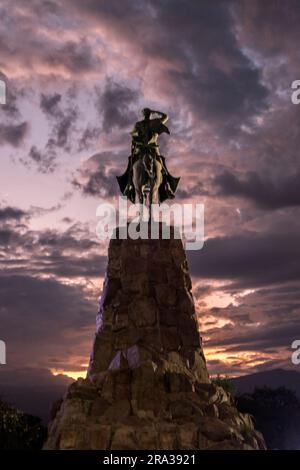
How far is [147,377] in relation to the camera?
21781mm

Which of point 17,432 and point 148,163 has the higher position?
point 148,163

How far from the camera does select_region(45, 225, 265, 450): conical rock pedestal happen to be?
2047 centimetres

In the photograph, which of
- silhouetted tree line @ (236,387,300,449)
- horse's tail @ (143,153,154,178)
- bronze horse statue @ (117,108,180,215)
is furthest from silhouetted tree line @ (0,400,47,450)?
silhouetted tree line @ (236,387,300,449)

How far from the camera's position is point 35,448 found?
25938 mm

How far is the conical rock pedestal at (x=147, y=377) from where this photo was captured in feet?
67.2

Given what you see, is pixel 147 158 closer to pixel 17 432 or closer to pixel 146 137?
pixel 146 137

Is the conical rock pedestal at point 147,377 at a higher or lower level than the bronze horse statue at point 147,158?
lower

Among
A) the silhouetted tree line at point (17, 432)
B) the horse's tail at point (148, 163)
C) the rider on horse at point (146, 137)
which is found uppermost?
the rider on horse at point (146, 137)

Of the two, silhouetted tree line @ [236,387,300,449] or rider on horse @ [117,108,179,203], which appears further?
silhouetted tree line @ [236,387,300,449]

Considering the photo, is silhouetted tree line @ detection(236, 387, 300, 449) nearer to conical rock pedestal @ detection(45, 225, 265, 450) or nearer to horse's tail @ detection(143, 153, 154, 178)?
conical rock pedestal @ detection(45, 225, 265, 450)

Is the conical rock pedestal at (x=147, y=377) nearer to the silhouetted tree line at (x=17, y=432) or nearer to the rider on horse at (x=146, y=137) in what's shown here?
the silhouetted tree line at (x=17, y=432)

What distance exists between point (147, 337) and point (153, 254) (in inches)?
140

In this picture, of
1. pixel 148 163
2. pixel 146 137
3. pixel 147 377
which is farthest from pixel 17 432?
pixel 146 137

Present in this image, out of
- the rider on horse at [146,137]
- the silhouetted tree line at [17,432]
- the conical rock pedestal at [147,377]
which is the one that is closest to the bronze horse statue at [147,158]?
the rider on horse at [146,137]
